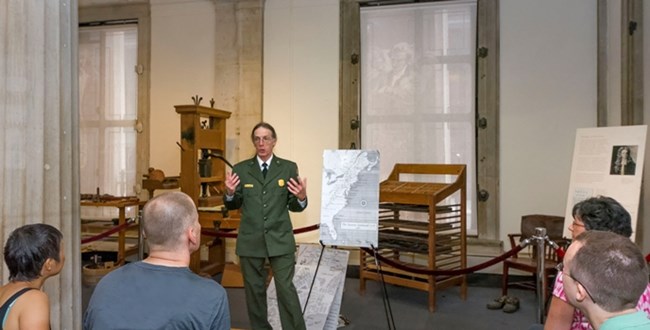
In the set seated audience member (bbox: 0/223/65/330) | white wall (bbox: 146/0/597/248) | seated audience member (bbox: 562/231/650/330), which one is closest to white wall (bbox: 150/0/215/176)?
white wall (bbox: 146/0/597/248)

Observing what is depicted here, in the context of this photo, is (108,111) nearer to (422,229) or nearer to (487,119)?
(422,229)

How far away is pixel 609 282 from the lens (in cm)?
140

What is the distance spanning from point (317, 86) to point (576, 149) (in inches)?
122

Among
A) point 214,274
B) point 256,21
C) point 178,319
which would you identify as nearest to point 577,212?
point 178,319

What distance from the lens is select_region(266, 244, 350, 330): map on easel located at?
12.1 ft

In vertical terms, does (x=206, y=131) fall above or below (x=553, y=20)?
below

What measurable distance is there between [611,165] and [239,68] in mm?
4432

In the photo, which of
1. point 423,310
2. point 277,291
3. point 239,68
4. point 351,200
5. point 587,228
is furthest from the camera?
point 239,68

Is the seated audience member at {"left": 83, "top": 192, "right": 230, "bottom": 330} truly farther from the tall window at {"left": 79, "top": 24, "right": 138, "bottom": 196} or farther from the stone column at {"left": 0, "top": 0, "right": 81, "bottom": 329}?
the tall window at {"left": 79, "top": 24, "right": 138, "bottom": 196}

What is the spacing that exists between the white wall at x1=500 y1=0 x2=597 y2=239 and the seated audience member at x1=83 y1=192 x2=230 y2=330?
4.85 m

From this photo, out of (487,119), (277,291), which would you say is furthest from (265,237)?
(487,119)

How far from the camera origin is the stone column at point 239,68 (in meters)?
6.30

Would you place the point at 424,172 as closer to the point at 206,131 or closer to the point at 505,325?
the point at 505,325

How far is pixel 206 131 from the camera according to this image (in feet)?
18.6
